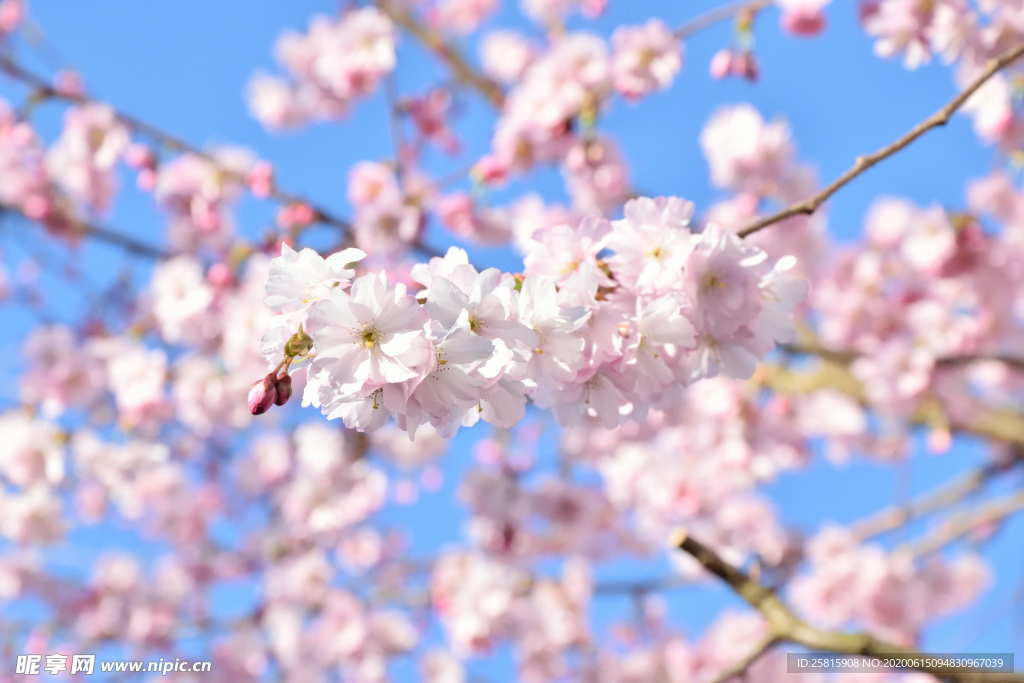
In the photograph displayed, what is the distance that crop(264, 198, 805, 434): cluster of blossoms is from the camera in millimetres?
1070

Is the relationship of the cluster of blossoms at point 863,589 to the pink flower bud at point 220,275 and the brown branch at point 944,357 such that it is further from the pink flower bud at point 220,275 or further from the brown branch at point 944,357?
the pink flower bud at point 220,275

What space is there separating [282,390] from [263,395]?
27mm

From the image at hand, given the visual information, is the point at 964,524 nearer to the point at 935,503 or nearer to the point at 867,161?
the point at 935,503

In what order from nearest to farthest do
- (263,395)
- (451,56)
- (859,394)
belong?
(263,395)
(859,394)
(451,56)

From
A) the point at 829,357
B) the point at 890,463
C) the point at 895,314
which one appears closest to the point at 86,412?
the point at 829,357

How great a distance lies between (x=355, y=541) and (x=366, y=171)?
2659mm

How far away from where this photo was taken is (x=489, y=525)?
460 cm

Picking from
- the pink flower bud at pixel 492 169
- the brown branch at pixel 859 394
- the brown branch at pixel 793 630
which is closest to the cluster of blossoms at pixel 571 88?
the pink flower bud at pixel 492 169

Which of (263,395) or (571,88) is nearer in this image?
(263,395)

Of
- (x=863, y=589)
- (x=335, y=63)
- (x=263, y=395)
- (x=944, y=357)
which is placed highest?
(x=335, y=63)

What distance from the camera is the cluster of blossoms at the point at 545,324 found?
3.51 feet

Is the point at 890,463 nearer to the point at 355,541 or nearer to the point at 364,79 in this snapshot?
the point at 355,541

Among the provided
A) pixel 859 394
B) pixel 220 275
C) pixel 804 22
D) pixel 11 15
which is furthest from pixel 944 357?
pixel 11 15

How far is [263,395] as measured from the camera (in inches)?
43.4
